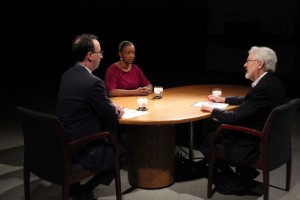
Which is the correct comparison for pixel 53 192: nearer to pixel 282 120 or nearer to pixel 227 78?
pixel 282 120

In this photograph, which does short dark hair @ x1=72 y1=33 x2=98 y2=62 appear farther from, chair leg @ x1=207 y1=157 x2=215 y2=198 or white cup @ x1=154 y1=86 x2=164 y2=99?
chair leg @ x1=207 y1=157 x2=215 y2=198

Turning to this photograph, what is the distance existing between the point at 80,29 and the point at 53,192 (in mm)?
9342

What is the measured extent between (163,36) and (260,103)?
10.6 m

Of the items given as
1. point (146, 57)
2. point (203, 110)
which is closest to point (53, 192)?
point (203, 110)

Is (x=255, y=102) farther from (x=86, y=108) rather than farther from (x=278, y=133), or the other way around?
(x=86, y=108)

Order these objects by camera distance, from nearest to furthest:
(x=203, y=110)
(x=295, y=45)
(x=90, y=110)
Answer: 1. (x=90, y=110)
2. (x=203, y=110)
3. (x=295, y=45)

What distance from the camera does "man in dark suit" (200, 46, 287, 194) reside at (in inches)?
112

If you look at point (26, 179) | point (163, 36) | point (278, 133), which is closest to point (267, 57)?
point (278, 133)

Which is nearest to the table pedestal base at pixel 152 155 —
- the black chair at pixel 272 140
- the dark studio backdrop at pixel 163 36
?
the black chair at pixel 272 140

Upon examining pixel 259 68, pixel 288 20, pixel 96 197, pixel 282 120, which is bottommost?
pixel 96 197

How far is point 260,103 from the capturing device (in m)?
2.83

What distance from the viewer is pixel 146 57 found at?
1338 cm

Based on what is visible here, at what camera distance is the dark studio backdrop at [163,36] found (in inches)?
403

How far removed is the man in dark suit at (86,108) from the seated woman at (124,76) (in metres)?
1.13
